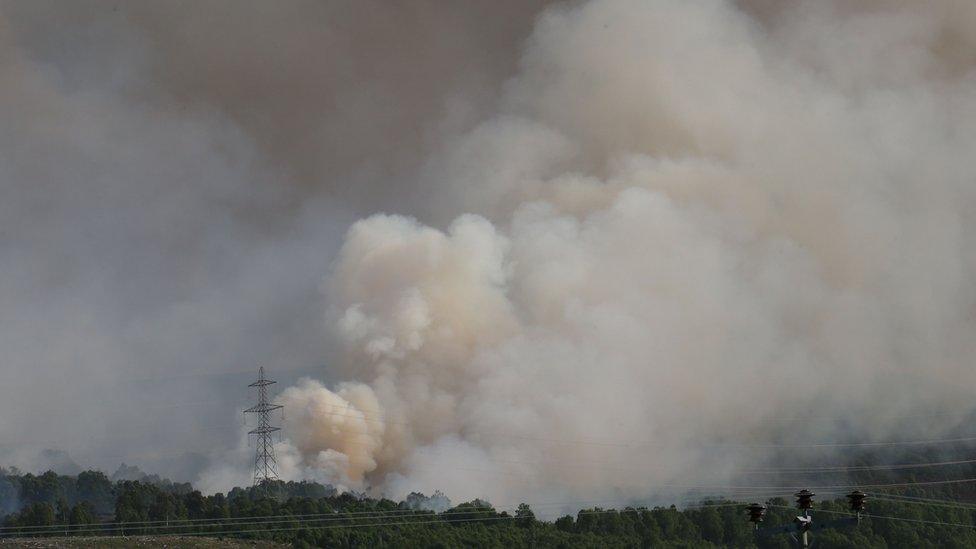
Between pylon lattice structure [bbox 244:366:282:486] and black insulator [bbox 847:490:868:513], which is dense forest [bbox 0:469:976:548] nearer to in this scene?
pylon lattice structure [bbox 244:366:282:486]

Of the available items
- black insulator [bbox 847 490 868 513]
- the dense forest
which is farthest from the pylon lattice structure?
black insulator [bbox 847 490 868 513]

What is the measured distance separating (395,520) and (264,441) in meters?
11.3

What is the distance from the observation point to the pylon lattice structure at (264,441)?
73188 mm

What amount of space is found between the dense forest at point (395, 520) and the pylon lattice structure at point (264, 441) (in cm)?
119

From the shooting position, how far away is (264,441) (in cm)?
7344

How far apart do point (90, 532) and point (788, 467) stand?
5436 cm

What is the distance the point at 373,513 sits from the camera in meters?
66.4

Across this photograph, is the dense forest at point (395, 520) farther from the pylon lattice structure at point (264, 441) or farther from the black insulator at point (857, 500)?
the black insulator at point (857, 500)

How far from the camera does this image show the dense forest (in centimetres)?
6247

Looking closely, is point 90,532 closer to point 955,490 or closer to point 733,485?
point 733,485

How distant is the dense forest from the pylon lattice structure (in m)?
1.19

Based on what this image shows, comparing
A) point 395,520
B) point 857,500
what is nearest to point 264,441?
point 395,520

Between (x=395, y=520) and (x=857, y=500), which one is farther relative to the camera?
(x=395, y=520)

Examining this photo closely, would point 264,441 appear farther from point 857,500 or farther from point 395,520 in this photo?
point 857,500
